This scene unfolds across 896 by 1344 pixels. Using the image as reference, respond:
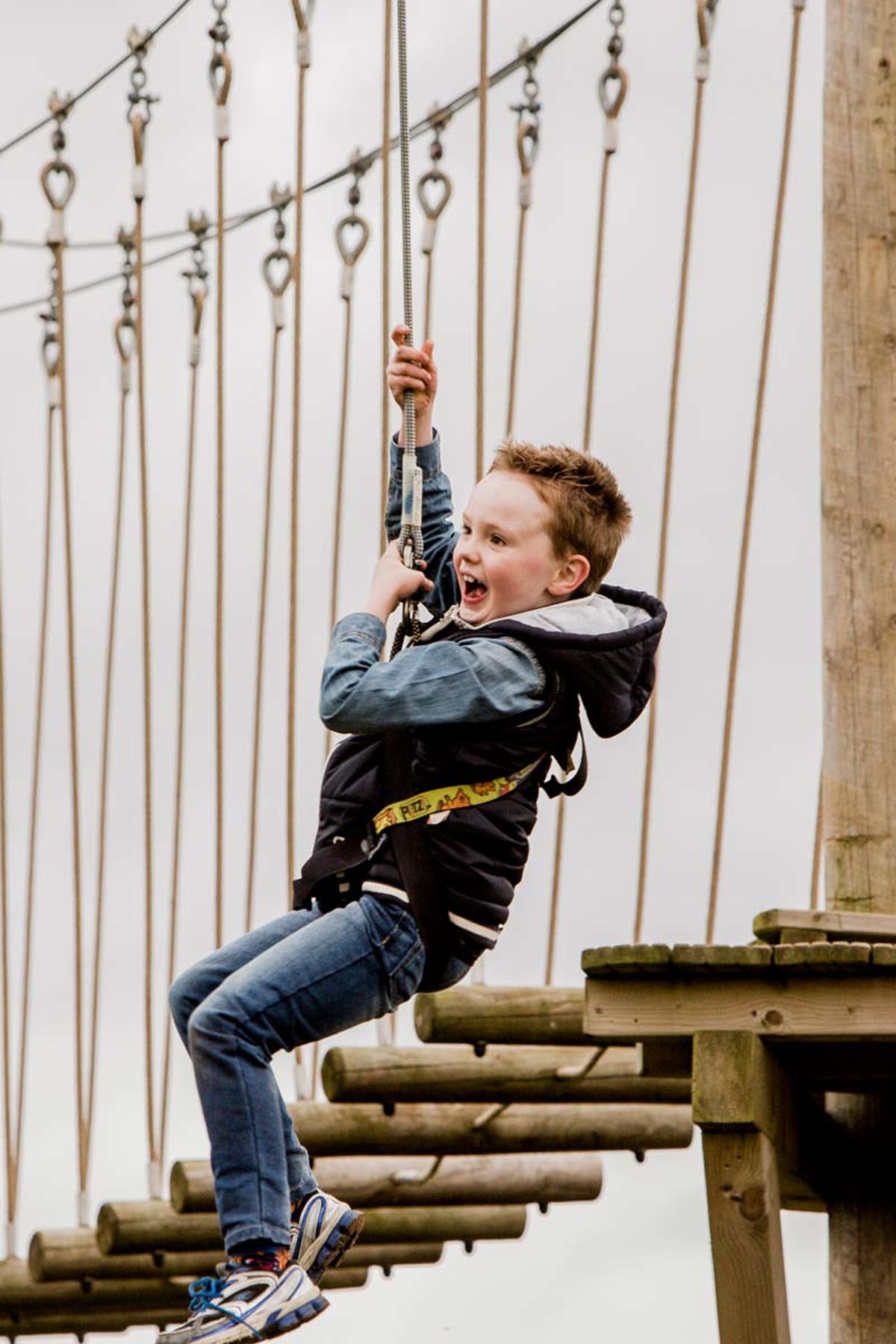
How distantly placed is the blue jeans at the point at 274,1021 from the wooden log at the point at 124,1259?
9.62ft

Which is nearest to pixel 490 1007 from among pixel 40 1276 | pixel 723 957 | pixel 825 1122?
pixel 825 1122

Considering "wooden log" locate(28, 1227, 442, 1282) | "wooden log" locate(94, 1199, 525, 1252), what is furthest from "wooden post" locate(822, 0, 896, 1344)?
"wooden log" locate(28, 1227, 442, 1282)

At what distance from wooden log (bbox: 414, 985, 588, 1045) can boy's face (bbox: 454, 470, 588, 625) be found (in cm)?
151

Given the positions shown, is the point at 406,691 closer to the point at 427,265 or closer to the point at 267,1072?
the point at 267,1072

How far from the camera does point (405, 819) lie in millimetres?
3637

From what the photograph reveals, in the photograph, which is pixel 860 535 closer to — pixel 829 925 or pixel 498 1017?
pixel 829 925

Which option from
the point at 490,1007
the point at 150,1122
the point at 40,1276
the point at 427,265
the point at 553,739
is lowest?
the point at 40,1276

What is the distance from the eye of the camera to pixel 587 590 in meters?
3.85

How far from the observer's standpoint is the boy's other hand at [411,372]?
3.91 meters

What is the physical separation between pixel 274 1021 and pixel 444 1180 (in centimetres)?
305

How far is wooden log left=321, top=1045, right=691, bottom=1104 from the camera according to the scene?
523 cm

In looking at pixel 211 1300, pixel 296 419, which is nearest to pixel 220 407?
pixel 296 419

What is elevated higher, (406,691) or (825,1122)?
(406,691)

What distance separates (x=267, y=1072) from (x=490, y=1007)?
4.97 feet
